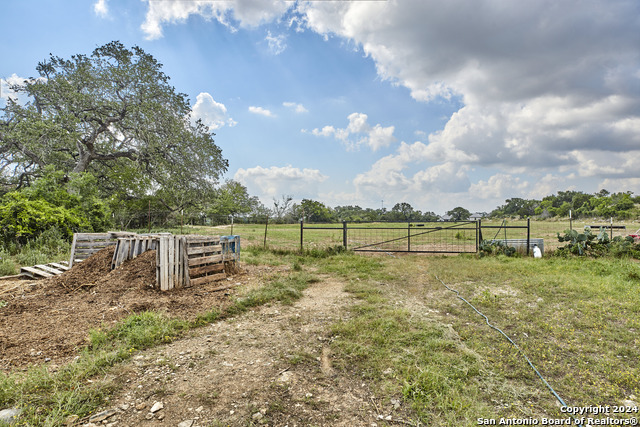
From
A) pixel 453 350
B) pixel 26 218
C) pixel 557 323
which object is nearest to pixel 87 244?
pixel 26 218

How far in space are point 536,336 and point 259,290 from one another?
16.3ft

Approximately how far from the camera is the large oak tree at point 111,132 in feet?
47.0

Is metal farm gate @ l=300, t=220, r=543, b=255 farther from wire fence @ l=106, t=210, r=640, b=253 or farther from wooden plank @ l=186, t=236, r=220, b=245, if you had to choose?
wooden plank @ l=186, t=236, r=220, b=245

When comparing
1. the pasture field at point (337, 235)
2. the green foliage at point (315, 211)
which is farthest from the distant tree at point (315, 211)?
the pasture field at point (337, 235)

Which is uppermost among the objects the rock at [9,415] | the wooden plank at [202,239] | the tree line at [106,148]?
the tree line at [106,148]

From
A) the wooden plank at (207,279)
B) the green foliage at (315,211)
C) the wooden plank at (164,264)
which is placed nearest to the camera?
the wooden plank at (164,264)

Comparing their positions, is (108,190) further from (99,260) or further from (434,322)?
(434,322)

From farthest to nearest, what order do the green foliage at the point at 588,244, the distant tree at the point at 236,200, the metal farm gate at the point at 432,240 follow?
the distant tree at the point at 236,200 < the metal farm gate at the point at 432,240 < the green foliage at the point at 588,244

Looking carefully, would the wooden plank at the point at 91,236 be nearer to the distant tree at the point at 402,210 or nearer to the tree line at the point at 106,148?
the tree line at the point at 106,148

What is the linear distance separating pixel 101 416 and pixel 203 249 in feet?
15.2

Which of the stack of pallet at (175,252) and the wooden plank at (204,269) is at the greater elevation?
the stack of pallet at (175,252)

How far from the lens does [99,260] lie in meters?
6.89

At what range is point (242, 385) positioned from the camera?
9.63 ft

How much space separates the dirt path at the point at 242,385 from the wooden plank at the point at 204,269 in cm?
260
